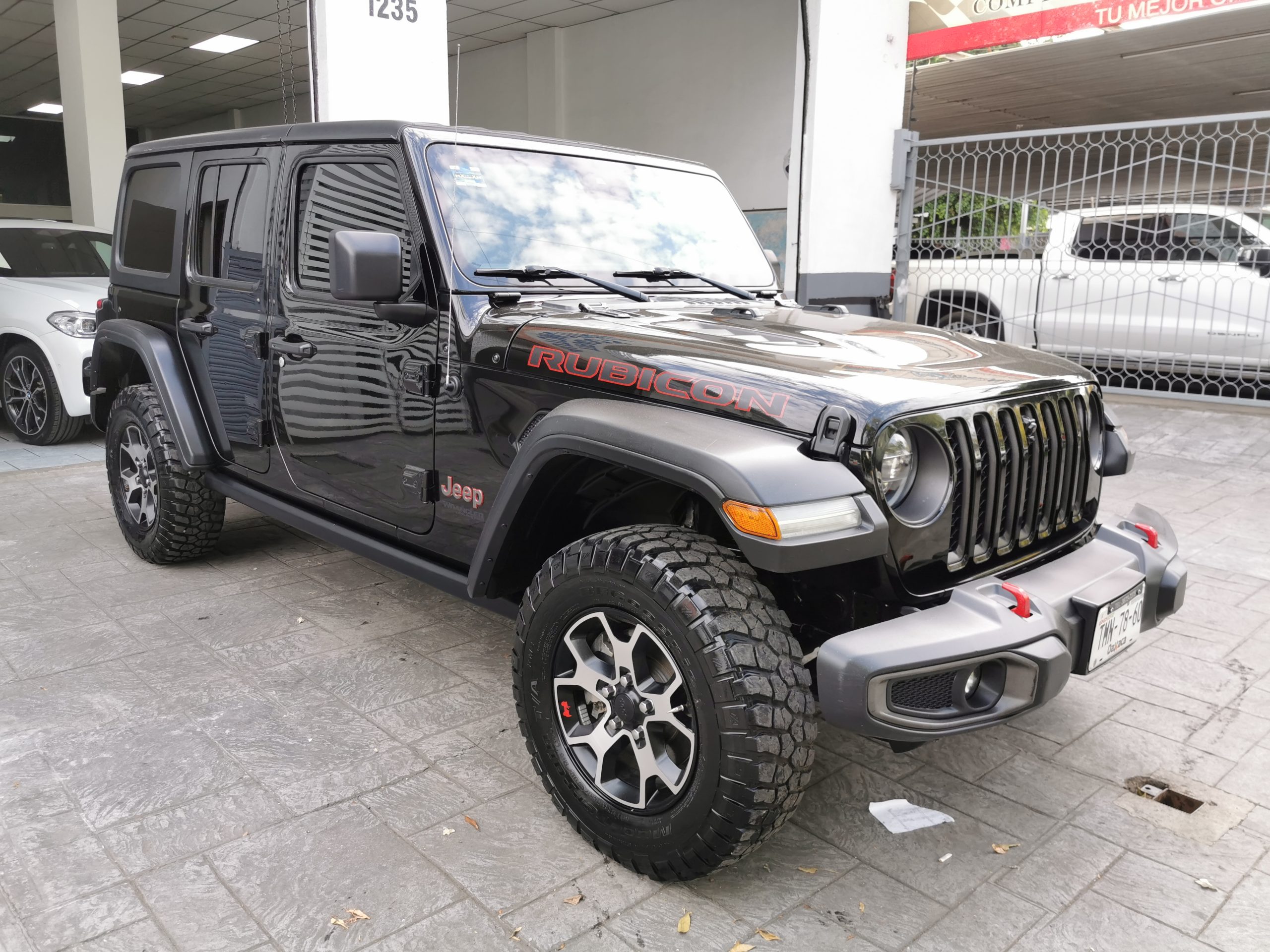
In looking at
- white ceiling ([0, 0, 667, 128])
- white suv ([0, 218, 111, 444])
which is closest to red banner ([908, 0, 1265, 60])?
white ceiling ([0, 0, 667, 128])

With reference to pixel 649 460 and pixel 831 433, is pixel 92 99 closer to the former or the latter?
pixel 649 460

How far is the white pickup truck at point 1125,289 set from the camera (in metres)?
8.17

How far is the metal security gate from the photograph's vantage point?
26.4 feet

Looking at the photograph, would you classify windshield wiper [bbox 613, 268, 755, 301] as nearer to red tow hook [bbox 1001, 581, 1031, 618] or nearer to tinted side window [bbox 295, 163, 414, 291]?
tinted side window [bbox 295, 163, 414, 291]

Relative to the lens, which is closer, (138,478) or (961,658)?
(961,658)

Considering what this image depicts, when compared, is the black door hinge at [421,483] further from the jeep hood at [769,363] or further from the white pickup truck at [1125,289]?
the white pickup truck at [1125,289]

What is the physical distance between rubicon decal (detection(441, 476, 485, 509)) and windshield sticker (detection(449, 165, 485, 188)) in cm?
94

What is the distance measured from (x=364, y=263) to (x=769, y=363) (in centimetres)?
120

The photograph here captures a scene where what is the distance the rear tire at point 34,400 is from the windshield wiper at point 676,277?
18.5 ft

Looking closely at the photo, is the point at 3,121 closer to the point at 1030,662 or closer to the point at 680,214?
the point at 680,214

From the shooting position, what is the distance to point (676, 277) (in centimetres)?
346

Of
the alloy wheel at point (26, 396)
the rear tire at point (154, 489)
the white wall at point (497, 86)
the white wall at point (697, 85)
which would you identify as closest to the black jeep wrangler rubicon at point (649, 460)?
the rear tire at point (154, 489)

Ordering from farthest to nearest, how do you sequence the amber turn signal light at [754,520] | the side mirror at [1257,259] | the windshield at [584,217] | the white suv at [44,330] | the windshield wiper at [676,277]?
the side mirror at [1257,259] → the white suv at [44,330] → the windshield wiper at [676,277] → the windshield at [584,217] → the amber turn signal light at [754,520]

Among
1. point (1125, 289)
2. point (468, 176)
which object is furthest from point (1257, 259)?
point (468, 176)
